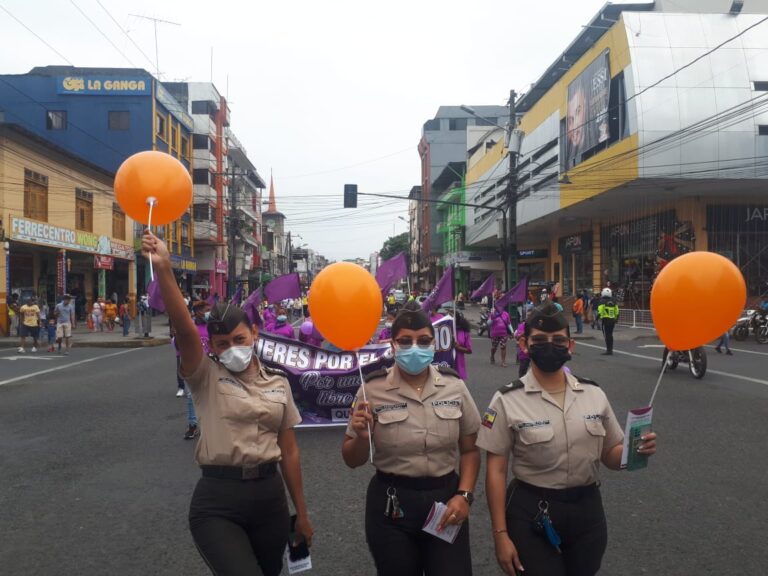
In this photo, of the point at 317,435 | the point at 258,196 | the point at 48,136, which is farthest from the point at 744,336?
the point at 258,196

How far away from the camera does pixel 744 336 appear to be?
693 inches

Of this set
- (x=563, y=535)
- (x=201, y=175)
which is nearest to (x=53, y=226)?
(x=201, y=175)

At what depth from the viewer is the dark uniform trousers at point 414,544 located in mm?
2520

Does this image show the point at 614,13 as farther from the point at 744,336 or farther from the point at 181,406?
the point at 181,406

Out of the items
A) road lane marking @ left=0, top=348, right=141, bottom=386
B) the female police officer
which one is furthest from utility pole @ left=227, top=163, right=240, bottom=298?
the female police officer

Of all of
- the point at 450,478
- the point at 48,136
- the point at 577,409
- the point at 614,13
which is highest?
the point at 614,13

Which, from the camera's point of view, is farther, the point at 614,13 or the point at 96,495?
the point at 614,13

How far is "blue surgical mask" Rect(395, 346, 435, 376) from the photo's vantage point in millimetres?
2748

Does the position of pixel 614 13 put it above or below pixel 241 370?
above

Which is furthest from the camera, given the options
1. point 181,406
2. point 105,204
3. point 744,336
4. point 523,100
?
point 523,100

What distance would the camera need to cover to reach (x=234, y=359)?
2.74 m

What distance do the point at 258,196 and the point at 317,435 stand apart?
63490mm

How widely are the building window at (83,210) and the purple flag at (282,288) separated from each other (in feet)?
73.0

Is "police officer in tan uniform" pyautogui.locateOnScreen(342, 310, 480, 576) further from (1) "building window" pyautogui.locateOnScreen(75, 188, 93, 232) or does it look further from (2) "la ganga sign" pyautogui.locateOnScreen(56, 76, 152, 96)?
(2) "la ganga sign" pyautogui.locateOnScreen(56, 76, 152, 96)
